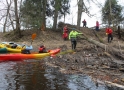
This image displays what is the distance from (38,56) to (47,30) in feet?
37.8

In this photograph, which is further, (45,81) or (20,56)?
(20,56)

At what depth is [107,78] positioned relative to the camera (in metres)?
8.59

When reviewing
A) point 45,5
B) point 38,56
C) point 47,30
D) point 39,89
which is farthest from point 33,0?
Answer: point 39,89

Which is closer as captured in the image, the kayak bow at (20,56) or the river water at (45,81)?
the river water at (45,81)

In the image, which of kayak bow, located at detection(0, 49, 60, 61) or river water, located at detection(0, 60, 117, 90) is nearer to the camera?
river water, located at detection(0, 60, 117, 90)

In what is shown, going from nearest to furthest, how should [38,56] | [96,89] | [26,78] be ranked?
[96,89]
[26,78]
[38,56]

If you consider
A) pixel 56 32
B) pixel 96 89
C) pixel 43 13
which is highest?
pixel 43 13

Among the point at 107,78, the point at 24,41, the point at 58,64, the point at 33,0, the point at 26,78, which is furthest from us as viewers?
the point at 33,0

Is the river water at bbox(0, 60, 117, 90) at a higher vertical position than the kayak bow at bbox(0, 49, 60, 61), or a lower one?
lower

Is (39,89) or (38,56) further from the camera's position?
(38,56)

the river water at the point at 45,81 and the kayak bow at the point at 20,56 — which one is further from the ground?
the kayak bow at the point at 20,56

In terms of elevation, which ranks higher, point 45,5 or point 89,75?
point 45,5

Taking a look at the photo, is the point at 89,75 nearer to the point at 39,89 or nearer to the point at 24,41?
the point at 39,89

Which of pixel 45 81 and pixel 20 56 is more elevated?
pixel 20 56
